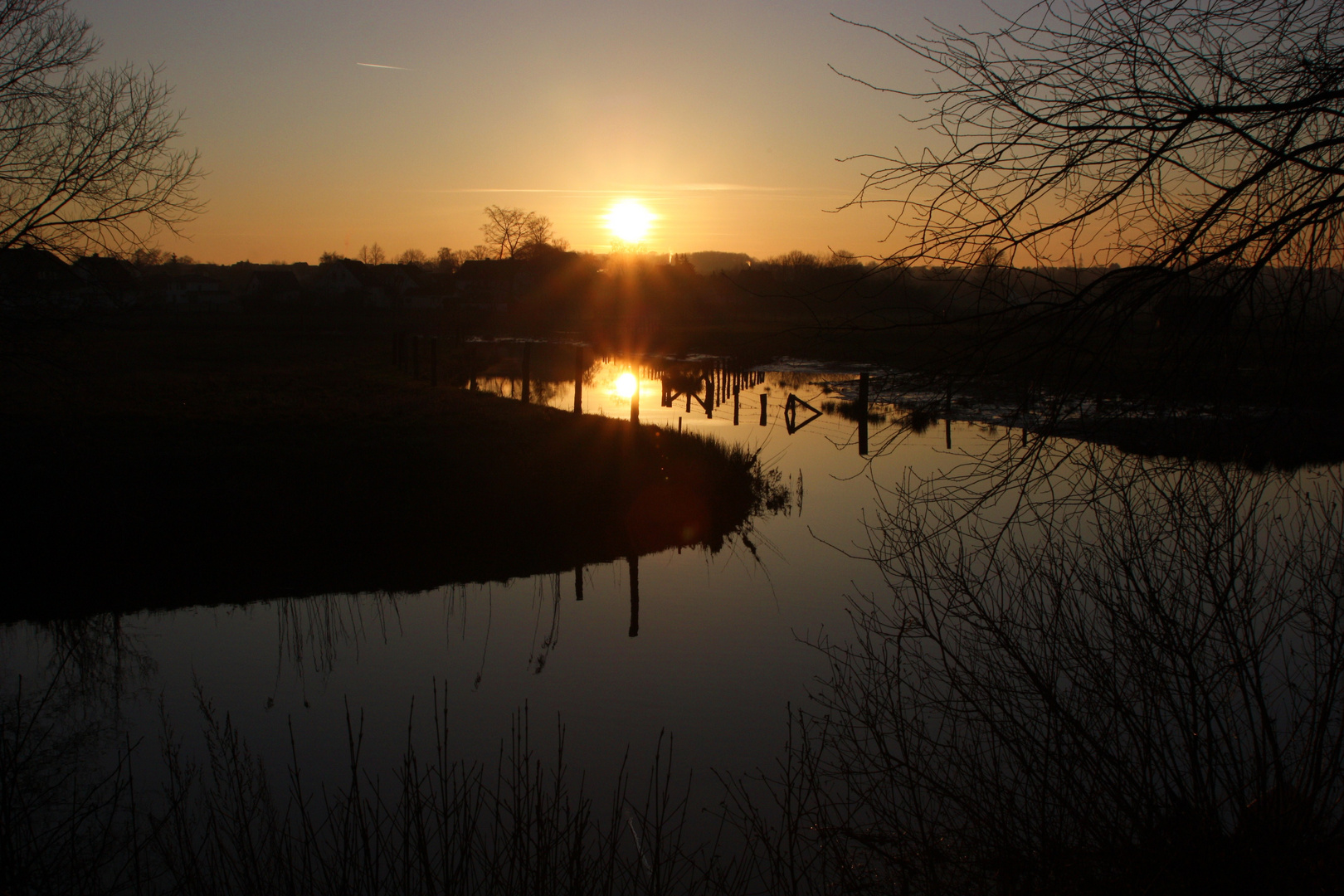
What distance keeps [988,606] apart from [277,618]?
25.4ft

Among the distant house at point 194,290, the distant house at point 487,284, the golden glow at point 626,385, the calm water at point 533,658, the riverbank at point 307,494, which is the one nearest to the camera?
the calm water at point 533,658

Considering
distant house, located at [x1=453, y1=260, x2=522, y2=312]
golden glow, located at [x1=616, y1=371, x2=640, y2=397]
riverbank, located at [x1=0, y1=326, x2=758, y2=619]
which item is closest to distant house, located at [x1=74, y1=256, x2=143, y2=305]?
riverbank, located at [x1=0, y1=326, x2=758, y2=619]

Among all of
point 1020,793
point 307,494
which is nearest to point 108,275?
point 307,494

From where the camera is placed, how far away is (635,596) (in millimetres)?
11211

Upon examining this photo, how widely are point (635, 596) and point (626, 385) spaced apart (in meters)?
28.3

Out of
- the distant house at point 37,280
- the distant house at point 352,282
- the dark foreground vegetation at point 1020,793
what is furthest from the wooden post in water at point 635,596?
the distant house at point 352,282

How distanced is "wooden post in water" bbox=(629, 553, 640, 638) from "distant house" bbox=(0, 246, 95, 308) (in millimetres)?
7872

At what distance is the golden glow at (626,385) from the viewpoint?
3512cm

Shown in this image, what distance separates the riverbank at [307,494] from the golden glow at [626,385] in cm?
1483

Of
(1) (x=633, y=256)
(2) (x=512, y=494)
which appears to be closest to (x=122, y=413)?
(2) (x=512, y=494)

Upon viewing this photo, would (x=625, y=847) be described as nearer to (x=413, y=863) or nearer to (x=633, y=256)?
(x=413, y=863)

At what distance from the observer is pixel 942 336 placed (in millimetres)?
3885

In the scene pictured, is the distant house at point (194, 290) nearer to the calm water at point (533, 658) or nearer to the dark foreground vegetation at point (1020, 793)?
the calm water at point (533, 658)

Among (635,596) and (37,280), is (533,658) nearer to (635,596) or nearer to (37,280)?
(635,596)
